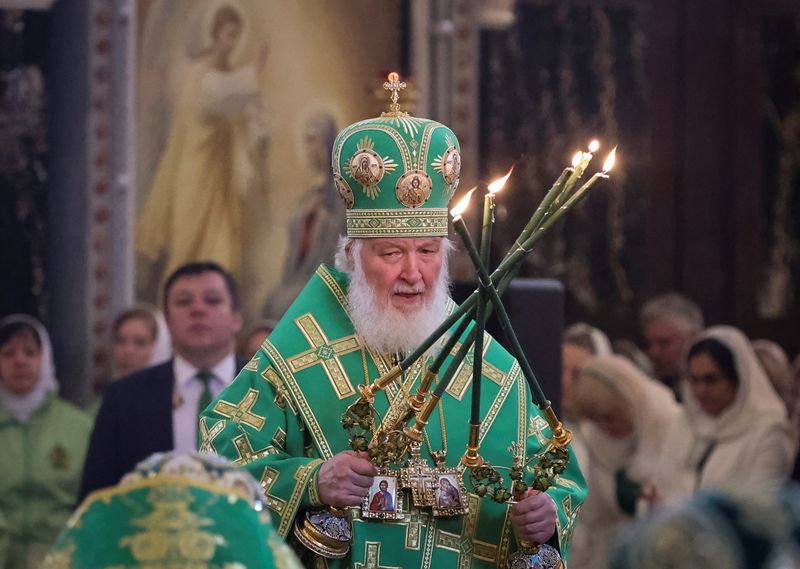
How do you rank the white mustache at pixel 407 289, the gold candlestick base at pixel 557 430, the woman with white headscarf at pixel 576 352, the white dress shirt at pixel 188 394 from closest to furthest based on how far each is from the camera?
the gold candlestick base at pixel 557 430, the white mustache at pixel 407 289, the white dress shirt at pixel 188 394, the woman with white headscarf at pixel 576 352

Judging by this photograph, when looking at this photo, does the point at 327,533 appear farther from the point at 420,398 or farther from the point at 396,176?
the point at 396,176

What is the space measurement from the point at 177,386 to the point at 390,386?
2.22 m

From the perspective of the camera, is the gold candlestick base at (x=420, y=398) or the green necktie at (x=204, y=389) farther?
the green necktie at (x=204, y=389)

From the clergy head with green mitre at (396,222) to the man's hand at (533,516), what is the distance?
0.56 meters

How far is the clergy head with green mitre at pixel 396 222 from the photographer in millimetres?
5082

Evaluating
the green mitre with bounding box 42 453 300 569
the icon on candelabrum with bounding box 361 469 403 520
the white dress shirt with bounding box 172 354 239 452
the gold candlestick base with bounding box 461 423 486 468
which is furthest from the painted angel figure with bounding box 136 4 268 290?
the green mitre with bounding box 42 453 300 569

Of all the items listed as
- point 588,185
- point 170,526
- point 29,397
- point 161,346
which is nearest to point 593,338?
point 161,346

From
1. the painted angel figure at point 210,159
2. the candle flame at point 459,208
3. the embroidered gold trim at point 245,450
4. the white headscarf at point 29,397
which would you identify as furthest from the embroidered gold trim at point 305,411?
the painted angel figure at point 210,159

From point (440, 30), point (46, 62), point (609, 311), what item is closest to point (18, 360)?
point (46, 62)

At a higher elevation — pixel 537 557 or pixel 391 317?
pixel 391 317

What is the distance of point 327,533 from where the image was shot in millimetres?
4855

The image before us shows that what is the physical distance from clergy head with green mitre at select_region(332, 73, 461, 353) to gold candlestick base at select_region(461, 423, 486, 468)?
0.44m

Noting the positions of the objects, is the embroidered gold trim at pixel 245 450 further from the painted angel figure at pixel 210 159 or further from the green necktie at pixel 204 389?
the painted angel figure at pixel 210 159

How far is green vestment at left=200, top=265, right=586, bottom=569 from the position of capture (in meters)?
4.98
